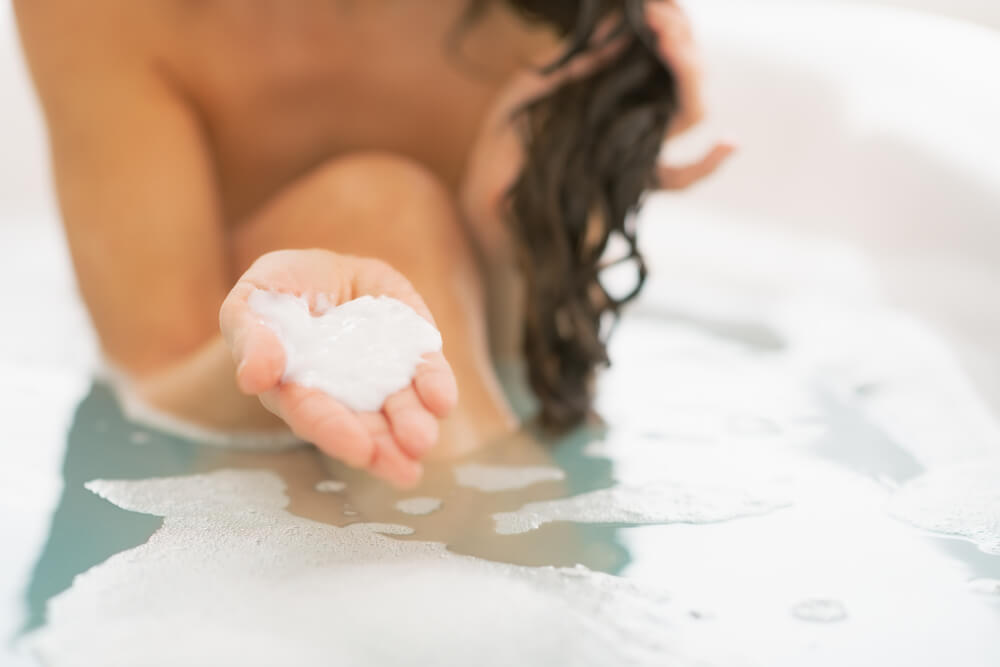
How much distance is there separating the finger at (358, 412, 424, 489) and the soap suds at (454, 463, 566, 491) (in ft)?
0.78

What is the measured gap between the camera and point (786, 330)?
3.78 ft

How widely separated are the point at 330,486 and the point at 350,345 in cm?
17

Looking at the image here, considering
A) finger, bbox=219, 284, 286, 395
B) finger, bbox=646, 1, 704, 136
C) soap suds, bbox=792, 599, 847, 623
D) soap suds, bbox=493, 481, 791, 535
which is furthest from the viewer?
finger, bbox=646, 1, 704, 136

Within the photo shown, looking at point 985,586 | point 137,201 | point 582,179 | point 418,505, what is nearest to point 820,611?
point 985,586

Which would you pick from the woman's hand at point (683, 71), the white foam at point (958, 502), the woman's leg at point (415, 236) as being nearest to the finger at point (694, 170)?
the woman's hand at point (683, 71)

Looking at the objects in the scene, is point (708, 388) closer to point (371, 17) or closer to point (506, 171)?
point (506, 171)

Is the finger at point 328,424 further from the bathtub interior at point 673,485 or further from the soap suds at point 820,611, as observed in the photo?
the soap suds at point 820,611

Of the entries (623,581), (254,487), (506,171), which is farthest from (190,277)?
(623,581)

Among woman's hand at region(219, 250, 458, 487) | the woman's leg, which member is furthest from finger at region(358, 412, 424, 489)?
the woman's leg

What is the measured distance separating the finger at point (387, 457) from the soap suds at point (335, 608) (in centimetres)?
10

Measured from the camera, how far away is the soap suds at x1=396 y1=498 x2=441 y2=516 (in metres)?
0.64

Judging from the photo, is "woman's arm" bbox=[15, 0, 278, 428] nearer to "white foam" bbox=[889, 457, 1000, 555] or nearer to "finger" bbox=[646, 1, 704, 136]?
"finger" bbox=[646, 1, 704, 136]

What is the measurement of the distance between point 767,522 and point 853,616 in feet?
0.39

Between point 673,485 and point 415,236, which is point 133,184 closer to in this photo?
point 415,236
